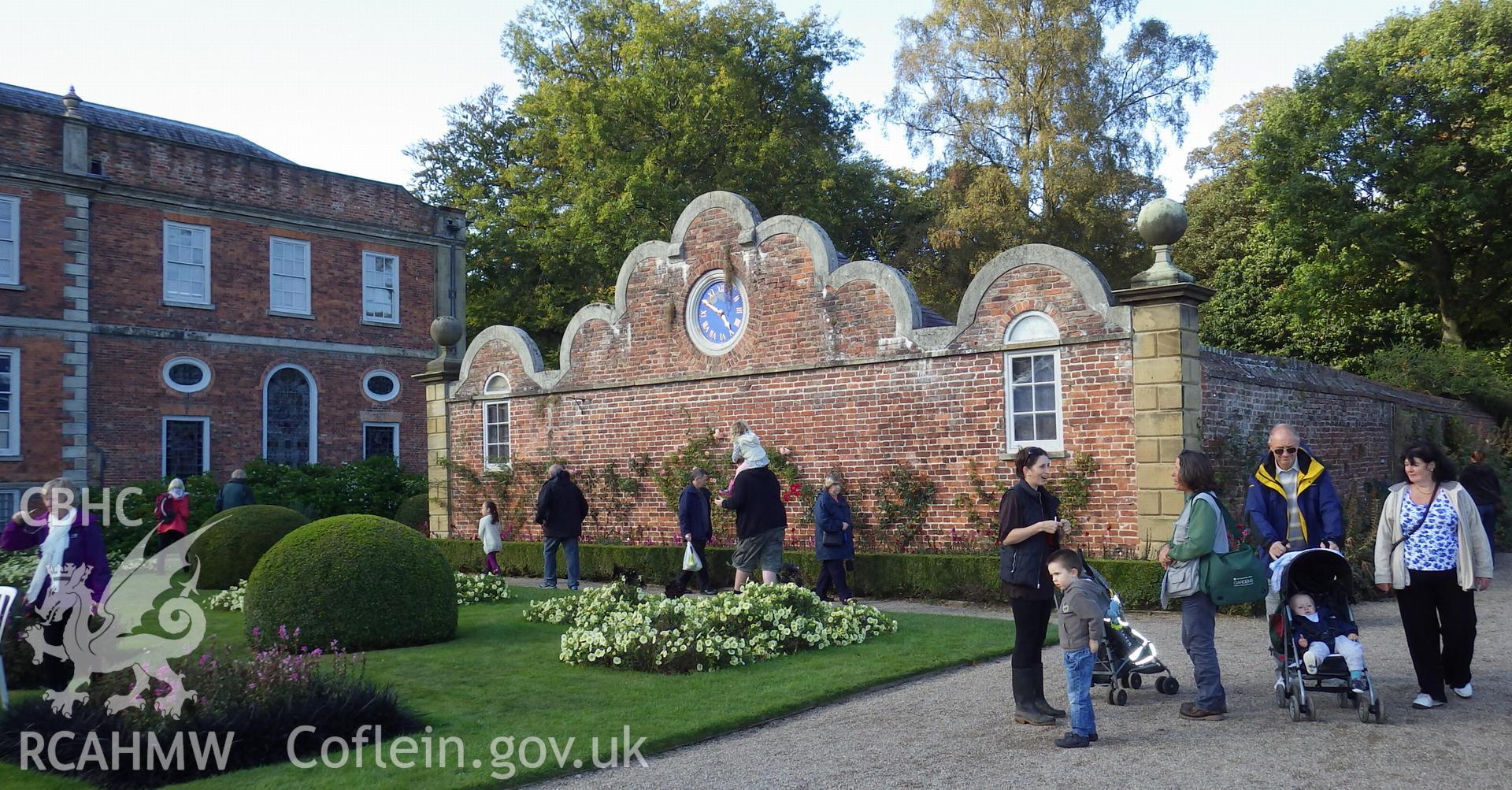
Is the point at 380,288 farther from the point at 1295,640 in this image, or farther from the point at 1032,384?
the point at 1295,640

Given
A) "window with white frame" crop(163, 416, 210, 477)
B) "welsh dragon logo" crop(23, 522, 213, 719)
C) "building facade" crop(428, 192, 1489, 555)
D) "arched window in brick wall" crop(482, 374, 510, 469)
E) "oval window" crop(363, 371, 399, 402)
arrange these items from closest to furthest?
1. "welsh dragon logo" crop(23, 522, 213, 719)
2. "building facade" crop(428, 192, 1489, 555)
3. "arched window in brick wall" crop(482, 374, 510, 469)
4. "window with white frame" crop(163, 416, 210, 477)
5. "oval window" crop(363, 371, 399, 402)

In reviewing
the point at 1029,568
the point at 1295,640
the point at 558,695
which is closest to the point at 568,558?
the point at 558,695

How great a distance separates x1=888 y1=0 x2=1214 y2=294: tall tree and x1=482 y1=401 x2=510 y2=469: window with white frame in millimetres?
15722

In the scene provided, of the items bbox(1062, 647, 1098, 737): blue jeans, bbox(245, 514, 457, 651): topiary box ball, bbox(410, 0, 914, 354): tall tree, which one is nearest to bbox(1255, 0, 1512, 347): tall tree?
bbox(410, 0, 914, 354): tall tree

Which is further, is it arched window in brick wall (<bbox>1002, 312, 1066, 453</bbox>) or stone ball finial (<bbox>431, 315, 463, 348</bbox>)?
stone ball finial (<bbox>431, 315, 463, 348</bbox>)

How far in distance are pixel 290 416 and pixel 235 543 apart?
10236mm

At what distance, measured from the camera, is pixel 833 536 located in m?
11.8

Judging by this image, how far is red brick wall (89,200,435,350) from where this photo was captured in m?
22.3

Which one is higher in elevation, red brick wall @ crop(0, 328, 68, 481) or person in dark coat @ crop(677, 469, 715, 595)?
red brick wall @ crop(0, 328, 68, 481)

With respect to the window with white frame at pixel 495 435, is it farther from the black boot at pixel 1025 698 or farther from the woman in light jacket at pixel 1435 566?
the woman in light jacket at pixel 1435 566

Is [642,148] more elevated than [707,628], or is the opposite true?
[642,148]

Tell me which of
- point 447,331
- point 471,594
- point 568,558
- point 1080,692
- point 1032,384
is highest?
point 447,331

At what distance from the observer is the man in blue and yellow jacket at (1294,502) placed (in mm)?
6918

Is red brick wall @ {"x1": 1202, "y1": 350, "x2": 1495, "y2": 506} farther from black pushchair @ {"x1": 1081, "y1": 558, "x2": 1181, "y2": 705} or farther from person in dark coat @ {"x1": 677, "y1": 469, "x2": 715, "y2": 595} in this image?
person in dark coat @ {"x1": 677, "y1": 469, "x2": 715, "y2": 595}
